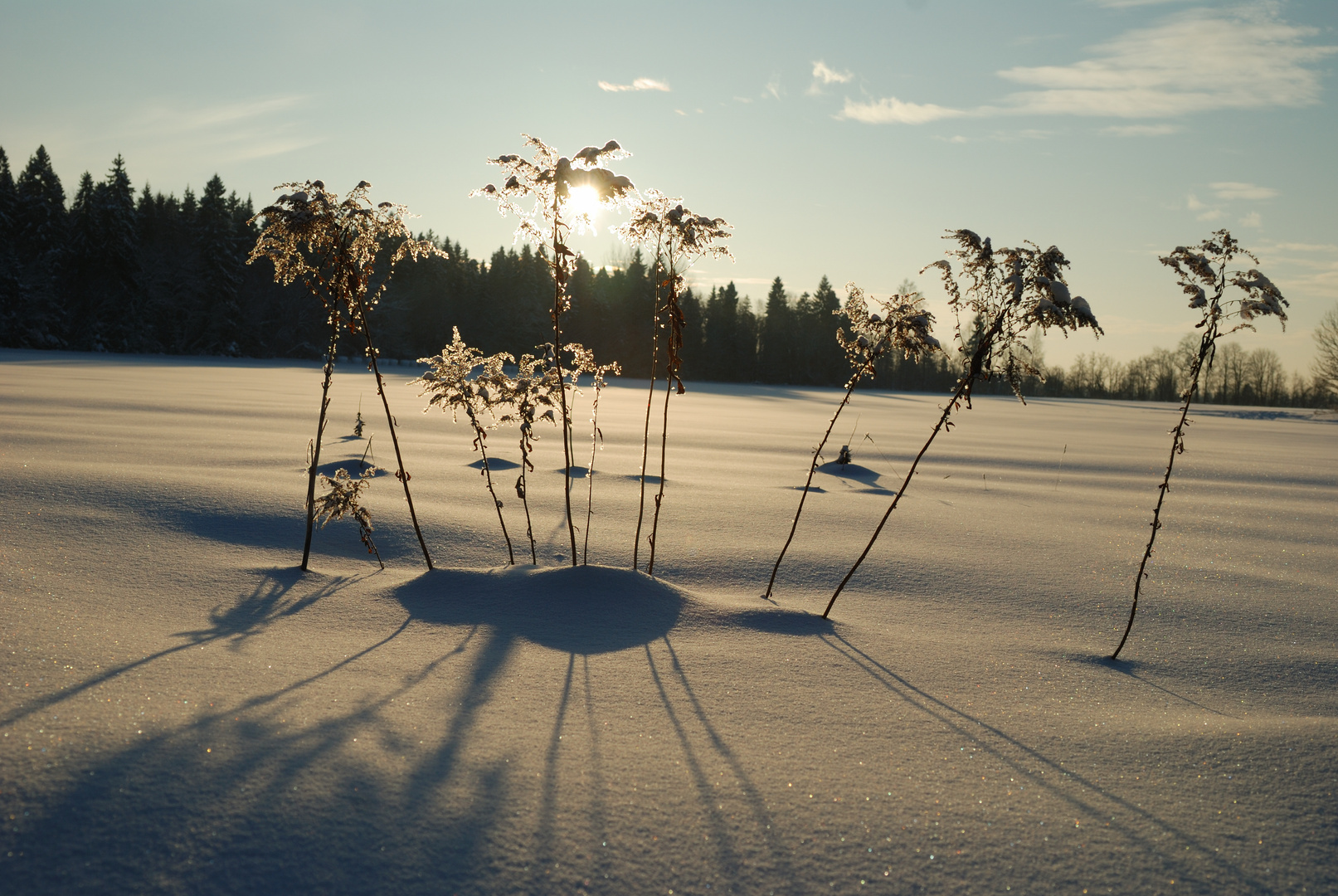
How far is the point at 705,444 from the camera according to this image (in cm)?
1099

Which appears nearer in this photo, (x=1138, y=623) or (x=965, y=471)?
(x=1138, y=623)

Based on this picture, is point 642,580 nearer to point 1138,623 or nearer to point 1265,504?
point 1138,623

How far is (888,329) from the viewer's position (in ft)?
10.7

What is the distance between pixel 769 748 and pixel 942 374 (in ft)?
225

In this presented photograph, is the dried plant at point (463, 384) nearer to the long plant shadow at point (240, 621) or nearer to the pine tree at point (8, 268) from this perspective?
the long plant shadow at point (240, 621)

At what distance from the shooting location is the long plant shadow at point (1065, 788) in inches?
67.4

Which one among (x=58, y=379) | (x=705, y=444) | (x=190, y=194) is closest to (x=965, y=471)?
(x=705, y=444)

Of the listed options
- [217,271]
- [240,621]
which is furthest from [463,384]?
[217,271]

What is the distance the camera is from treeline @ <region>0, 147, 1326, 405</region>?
45.1m

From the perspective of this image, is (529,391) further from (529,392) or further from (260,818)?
(260,818)

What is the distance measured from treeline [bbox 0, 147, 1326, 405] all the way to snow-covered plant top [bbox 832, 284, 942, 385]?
32.0 m

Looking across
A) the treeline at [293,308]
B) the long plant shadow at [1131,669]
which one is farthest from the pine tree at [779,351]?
the long plant shadow at [1131,669]

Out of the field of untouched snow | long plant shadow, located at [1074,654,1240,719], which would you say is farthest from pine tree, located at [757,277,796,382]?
long plant shadow, located at [1074,654,1240,719]

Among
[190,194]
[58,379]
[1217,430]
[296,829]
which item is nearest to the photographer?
[296,829]
